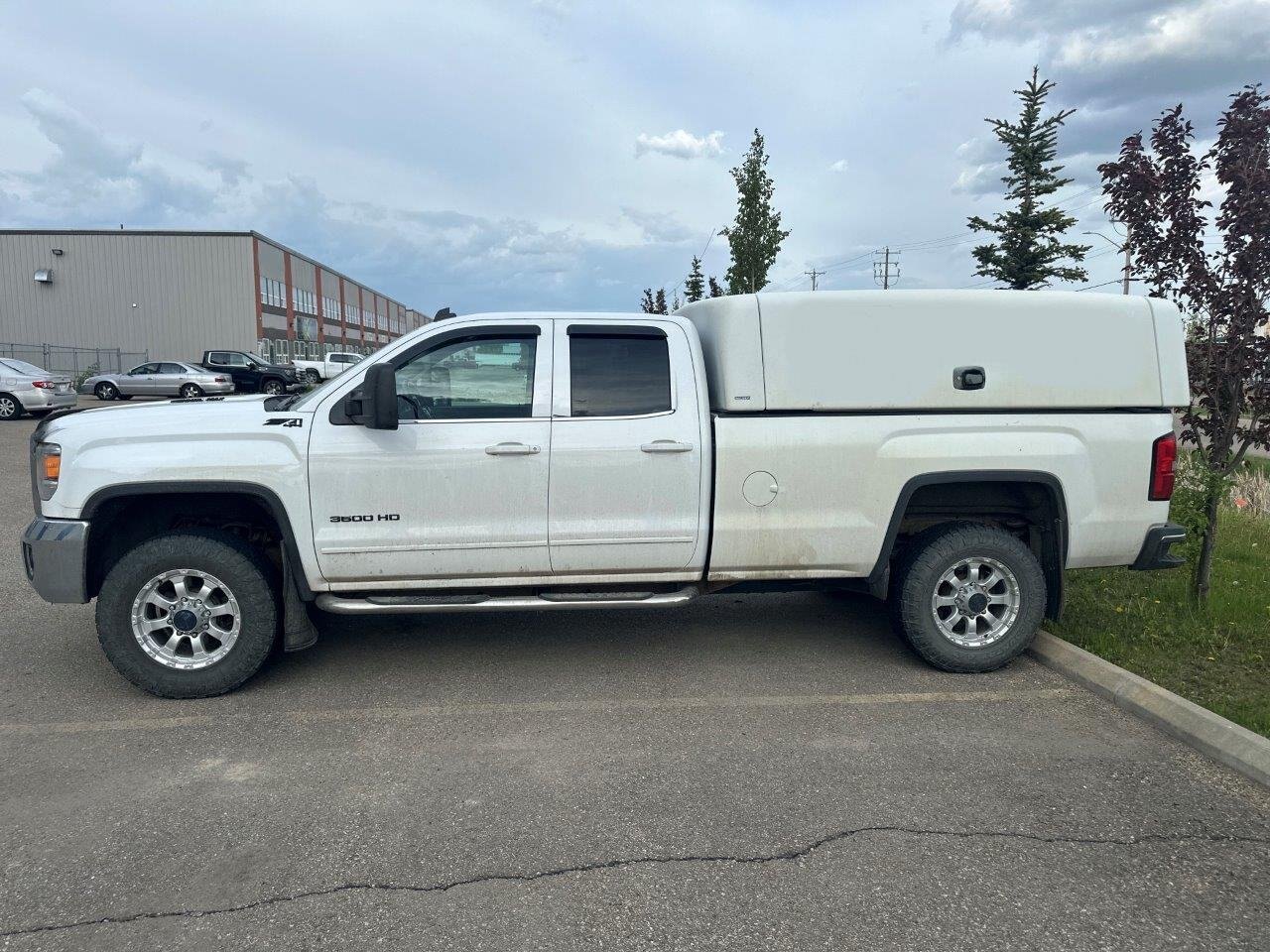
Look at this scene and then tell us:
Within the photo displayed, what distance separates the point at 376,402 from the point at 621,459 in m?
1.28

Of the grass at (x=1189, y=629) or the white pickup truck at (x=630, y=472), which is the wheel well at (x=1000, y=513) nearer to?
the white pickup truck at (x=630, y=472)

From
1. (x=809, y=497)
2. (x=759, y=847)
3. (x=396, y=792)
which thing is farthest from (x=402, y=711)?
(x=809, y=497)

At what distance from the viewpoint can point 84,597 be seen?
456 centimetres

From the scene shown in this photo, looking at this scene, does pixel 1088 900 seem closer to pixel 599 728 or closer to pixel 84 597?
pixel 599 728

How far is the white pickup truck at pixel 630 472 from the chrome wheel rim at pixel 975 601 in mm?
14

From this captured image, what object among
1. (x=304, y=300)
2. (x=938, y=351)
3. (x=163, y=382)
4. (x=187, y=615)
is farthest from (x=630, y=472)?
(x=304, y=300)

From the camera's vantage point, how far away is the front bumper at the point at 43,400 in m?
22.0

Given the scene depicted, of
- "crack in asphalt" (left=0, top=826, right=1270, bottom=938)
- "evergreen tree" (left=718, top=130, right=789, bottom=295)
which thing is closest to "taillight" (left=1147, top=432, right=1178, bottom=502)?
"crack in asphalt" (left=0, top=826, right=1270, bottom=938)

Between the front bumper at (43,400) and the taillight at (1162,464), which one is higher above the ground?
the front bumper at (43,400)

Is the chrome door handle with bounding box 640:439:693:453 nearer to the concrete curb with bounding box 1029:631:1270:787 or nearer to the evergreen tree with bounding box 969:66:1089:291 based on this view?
the concrete curb with bounding box 1029:631:1270:787

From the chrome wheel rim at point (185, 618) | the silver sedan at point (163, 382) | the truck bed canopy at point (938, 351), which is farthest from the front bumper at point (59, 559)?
the silver sedan at point (163, 382)

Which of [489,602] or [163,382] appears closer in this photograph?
[489,602]

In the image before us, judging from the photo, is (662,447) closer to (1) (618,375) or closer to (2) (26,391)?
(1) (618,375)

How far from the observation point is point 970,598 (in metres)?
5.08
